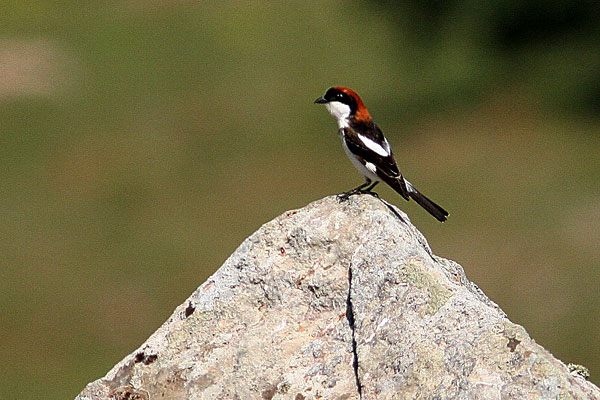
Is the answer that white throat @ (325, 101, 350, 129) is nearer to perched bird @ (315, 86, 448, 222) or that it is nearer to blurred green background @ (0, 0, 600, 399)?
perched bird @ (315, 86, 448, 222)

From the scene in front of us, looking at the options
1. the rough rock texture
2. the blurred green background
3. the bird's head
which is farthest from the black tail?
the blurred green background

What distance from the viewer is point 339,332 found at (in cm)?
543

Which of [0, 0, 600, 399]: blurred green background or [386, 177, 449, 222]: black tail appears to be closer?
[386, 177, 449, 222]: black tail

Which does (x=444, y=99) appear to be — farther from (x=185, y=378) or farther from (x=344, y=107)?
(x=185, y=378)

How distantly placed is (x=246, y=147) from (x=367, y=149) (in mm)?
17507

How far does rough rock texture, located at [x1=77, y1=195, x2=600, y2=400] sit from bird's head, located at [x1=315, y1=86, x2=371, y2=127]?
236 centimetres

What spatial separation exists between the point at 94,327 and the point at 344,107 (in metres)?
10.1

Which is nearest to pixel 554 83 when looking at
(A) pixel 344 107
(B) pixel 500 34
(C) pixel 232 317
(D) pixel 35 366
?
(B) pixel 500 34

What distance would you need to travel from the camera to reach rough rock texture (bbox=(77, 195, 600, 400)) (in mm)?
4523

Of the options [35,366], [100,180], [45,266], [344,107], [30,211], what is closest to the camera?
[344,107]

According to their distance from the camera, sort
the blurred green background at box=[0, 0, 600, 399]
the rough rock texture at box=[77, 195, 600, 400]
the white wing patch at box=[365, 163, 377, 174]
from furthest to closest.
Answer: the blurred green background at box=[0, 0, 600, 399]
the white wing patch at box=[365, 163, 377, 174]
the rough rock texture at box=[77, 195, 600, 400]

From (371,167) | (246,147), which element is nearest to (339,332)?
(371,167)

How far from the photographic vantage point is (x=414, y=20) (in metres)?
33.3

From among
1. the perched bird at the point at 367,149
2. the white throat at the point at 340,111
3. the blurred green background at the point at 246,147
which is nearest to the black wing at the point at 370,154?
the perched bird at the point at 367,149
